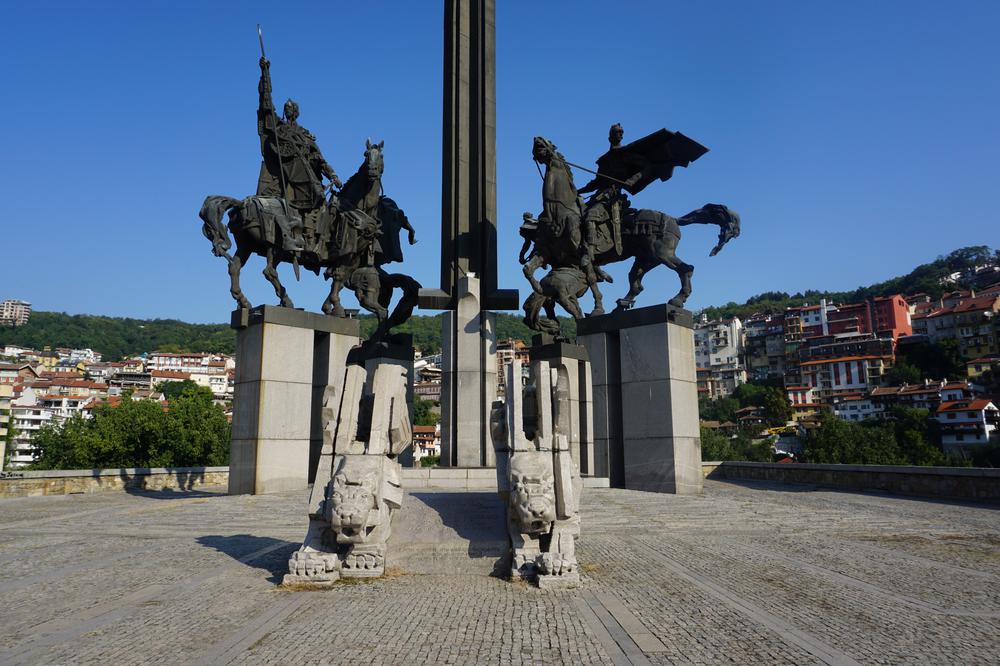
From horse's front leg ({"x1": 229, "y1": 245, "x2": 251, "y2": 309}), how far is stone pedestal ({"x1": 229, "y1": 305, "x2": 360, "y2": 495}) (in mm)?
224

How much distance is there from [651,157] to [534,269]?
3951 mm

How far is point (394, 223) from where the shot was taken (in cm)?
1653

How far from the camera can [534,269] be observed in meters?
15.2

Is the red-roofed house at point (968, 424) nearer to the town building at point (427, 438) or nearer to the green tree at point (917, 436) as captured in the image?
the green tree at point (917, 436)

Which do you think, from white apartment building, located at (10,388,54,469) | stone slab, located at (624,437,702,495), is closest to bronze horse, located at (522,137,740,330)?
stone slab, located at (624,437,702,495)

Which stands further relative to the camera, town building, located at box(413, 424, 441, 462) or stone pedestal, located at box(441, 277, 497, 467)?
town building, located at box(413, 424, 441, 462)

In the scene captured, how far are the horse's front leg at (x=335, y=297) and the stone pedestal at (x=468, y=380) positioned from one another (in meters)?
2.52

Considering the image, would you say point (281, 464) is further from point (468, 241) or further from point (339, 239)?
point (468, 241)

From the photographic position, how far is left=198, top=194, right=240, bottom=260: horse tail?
1348 cm

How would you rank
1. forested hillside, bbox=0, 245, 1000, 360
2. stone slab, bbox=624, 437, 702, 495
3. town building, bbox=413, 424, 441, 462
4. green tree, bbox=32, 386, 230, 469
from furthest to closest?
forested hillside, bbox=0, 245, 1000, 360
town building, bbox=413, 424, 441, 462
green tree, bbox=32, 386, 230, 469
stone slab, bbox=624, 437, 702, 495

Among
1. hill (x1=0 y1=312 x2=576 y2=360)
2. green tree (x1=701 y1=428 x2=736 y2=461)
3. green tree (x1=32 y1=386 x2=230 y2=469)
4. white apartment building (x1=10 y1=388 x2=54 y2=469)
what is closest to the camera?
green tree (x1=32 y1=386 x2=230 y2=469)

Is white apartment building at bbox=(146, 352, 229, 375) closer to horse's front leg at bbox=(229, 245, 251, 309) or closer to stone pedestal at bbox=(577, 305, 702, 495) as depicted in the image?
horse's front leg at bbox=(229, 245, 251, 309)

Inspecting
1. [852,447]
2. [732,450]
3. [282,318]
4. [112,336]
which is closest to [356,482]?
[282,318]

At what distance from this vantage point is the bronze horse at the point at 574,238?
14906mm
